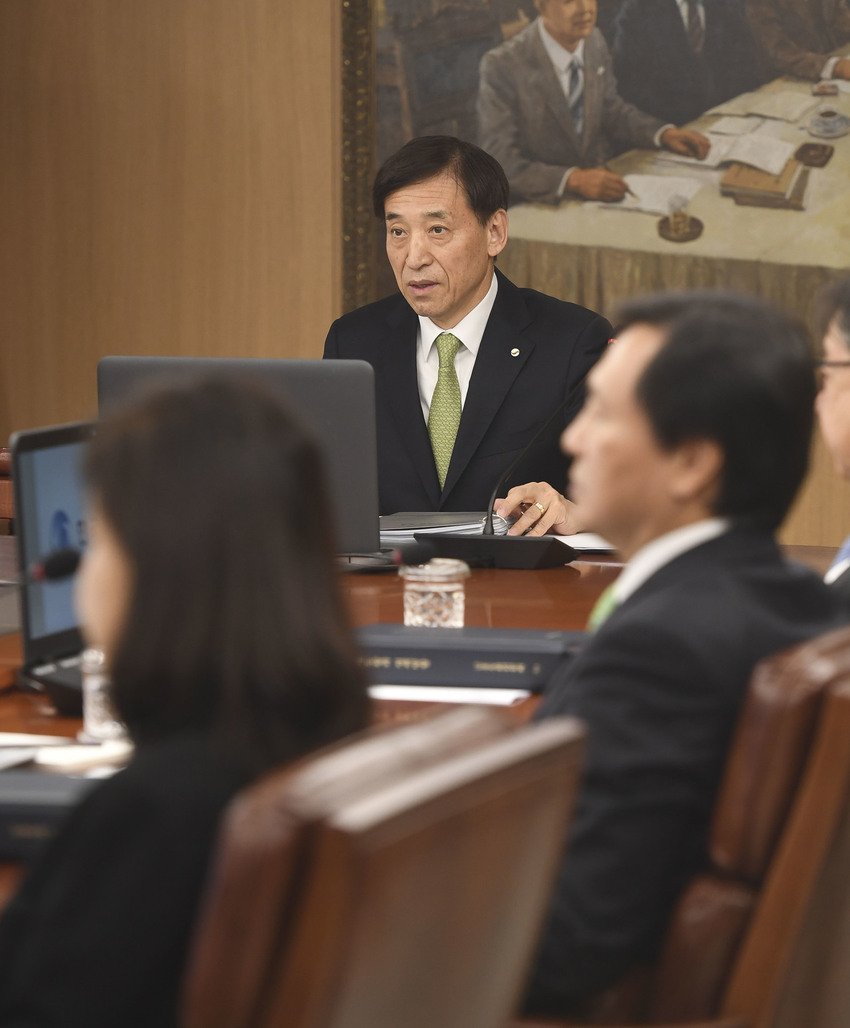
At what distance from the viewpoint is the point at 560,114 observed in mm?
5402

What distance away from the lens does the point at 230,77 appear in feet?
19.4

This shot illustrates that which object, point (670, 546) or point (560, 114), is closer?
point (670, 546)

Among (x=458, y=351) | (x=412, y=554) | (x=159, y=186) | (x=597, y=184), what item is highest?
(x=159, y=186)

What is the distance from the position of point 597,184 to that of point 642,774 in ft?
14.3

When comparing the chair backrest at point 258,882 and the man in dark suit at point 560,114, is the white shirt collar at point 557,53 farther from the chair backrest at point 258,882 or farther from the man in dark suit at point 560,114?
the chair backrest at point 258,882

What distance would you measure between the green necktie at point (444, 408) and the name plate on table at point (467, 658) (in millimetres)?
1644

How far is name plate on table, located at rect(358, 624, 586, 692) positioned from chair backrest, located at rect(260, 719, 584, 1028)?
3.08ft

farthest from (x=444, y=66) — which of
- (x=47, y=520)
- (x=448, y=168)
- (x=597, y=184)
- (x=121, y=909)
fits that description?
(x=121, y=909)

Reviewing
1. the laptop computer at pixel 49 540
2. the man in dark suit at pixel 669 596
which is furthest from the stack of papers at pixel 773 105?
the man in dark suit at pixel 669 596

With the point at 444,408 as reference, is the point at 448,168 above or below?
above

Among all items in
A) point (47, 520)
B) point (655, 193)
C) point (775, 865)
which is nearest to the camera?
point (775, 865)

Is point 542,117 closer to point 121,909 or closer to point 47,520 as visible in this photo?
point 47,520

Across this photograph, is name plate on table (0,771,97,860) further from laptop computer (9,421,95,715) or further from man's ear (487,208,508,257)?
man's ear (487,208,508,257)

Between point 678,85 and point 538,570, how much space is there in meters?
2.86
